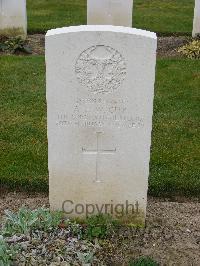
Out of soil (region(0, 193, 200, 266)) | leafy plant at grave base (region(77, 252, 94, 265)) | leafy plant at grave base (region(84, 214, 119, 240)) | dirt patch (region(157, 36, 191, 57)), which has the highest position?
dirt patch (region(157, 36, 191, 57))

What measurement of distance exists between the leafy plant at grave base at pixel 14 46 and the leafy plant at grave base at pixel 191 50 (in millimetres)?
3366

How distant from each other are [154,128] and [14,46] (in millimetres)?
5128

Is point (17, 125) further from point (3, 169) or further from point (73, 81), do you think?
point (73, 81)

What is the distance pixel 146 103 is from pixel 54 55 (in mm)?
871

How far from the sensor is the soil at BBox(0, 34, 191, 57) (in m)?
11.4

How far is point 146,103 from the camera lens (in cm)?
439

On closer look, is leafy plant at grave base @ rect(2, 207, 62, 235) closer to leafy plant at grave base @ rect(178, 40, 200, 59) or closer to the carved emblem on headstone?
the carved emblem on headstone

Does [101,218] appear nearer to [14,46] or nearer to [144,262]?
[144,262]

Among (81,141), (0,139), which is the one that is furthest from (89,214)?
(0,139)

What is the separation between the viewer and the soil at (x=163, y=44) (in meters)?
11.4

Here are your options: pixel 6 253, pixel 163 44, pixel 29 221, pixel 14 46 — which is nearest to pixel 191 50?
pixel 163 44

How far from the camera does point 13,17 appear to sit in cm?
→ 1161

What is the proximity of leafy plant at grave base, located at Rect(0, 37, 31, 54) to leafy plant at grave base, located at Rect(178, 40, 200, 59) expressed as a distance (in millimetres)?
3366

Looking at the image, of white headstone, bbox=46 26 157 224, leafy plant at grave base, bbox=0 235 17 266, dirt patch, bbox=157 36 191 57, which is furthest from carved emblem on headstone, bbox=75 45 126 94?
dirt patch, bbox=157 36 191 57
